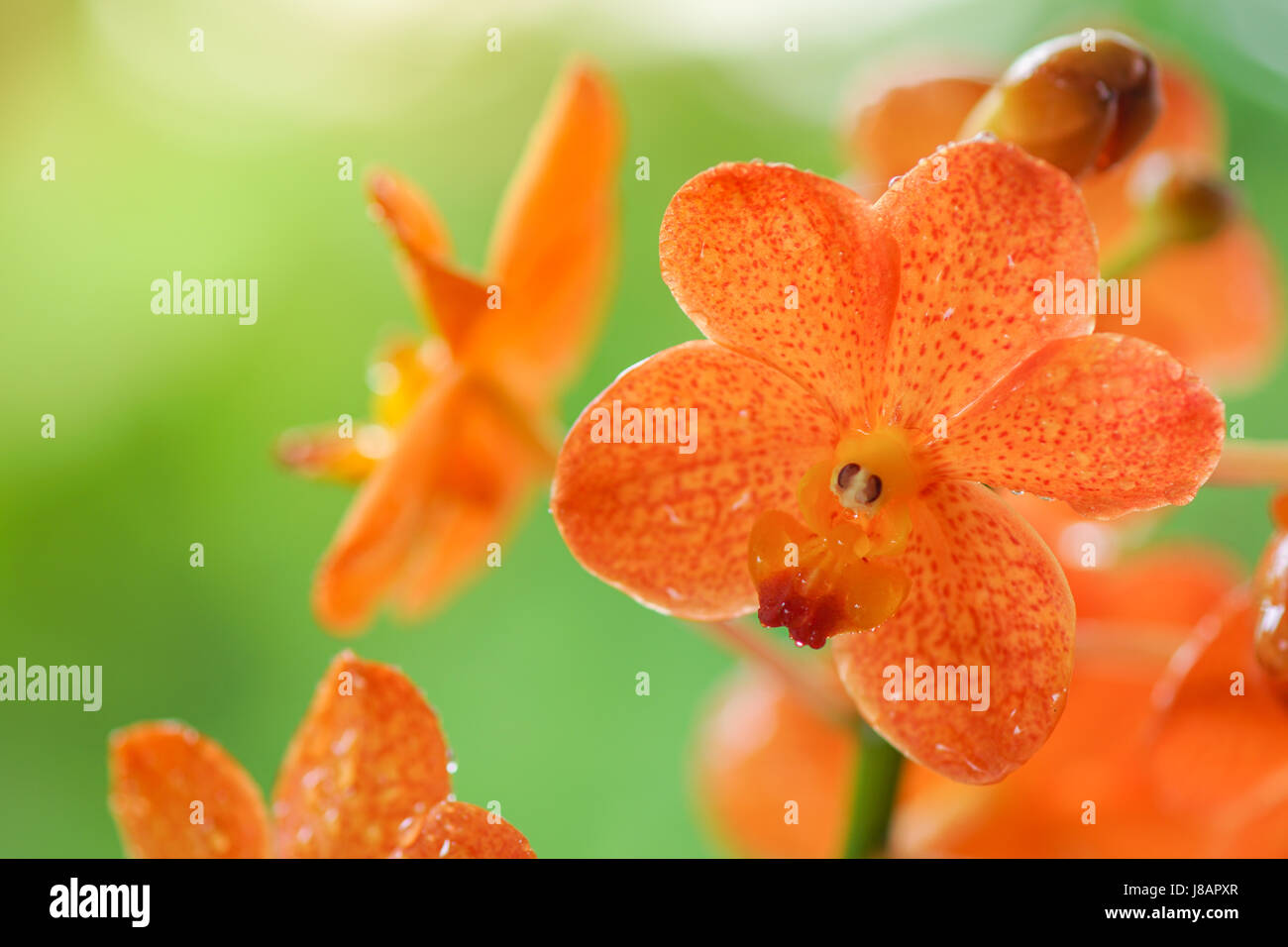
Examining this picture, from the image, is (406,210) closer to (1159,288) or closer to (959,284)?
(959,284)

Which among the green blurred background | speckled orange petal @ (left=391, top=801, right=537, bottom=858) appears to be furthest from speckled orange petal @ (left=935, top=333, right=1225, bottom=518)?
the green blurred background

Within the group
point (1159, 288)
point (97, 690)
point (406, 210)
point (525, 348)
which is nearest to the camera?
point (406, 210)

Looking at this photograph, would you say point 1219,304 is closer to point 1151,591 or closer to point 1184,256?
point 1184,256

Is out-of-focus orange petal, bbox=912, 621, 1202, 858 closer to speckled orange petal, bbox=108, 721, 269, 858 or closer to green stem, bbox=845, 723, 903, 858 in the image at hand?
green stem, bbox=845, 723, 903, 858

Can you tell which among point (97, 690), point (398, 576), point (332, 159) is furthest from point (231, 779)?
point (332, 159)

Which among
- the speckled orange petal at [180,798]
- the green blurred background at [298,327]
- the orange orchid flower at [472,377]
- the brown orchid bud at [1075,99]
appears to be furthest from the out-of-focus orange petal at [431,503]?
the green blurred background at [298,327]

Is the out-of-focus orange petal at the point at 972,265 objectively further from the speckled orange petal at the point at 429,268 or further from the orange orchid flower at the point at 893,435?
the speckled orange petal at the point at 429,268
